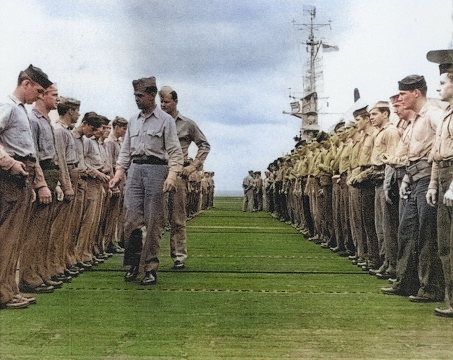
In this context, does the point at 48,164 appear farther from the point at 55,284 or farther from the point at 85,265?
the point at 85,265

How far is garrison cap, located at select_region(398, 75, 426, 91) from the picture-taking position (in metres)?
6.16

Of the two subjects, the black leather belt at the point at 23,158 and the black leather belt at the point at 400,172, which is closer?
the black leather belt at the point at 23,158

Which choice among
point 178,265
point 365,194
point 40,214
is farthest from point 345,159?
point 40,214

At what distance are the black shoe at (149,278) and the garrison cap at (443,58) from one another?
10.4ft

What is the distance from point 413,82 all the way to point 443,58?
88 cm

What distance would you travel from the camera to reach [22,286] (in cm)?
608

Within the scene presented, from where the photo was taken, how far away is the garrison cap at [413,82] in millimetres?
6160

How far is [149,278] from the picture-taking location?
658 centimetres

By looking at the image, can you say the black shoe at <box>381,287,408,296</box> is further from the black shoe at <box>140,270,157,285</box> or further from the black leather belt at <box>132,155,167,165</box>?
the black leather belt at <box>132,155,167,165</box>

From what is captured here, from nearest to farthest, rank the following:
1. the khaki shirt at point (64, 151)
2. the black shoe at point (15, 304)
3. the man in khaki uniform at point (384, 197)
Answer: the black shoe at point (15, 304), the khaki shirt at point (64, 151), the man in khaki uniform at point (384, 197)

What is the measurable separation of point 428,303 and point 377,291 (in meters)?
0.72

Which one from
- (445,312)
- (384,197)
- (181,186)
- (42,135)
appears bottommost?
(445,312)

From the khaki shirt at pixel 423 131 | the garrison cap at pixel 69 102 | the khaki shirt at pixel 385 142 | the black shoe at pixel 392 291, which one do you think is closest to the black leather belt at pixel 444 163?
the khaki shirt at pixel 423 131

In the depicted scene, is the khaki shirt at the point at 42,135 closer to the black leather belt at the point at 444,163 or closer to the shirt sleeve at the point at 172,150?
the shirt sleeve at the point at 172,150
